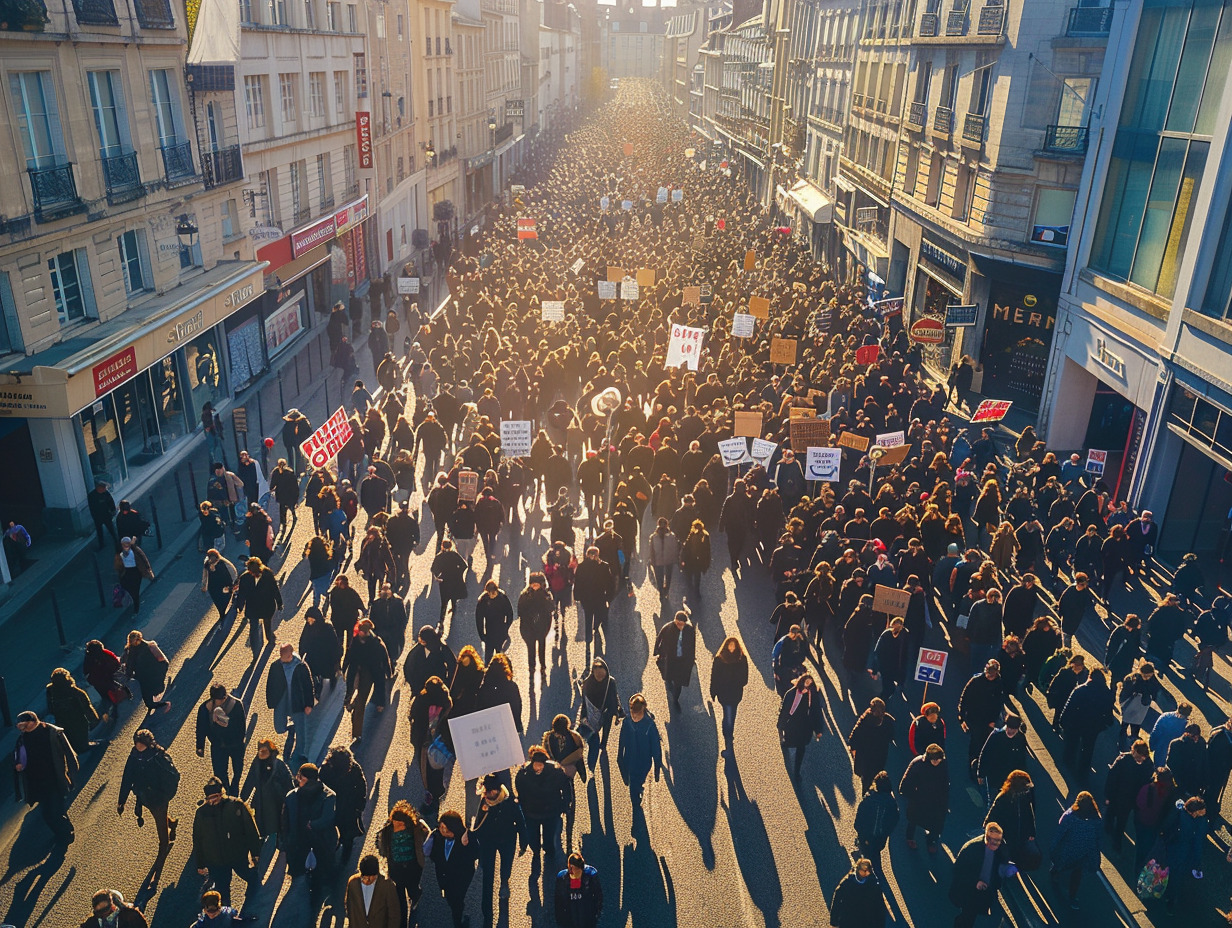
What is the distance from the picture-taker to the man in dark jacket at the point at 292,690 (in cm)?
1153

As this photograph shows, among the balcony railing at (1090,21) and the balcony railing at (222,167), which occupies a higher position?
the balcony railing at (1090,21)

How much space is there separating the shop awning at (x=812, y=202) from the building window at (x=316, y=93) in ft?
73.6

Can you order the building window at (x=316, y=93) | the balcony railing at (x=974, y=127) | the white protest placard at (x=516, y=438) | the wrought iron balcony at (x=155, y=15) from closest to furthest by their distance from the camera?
the white protest placard at (x=516, y=438)
the wrought iron balcony at (x=155, y=15)
the balcony railing at (x=974, y=127)
the building window at (x=316, y=93)

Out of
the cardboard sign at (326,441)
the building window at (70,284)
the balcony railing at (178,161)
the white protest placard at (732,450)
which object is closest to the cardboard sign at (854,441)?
the white protest placard at (732,450)

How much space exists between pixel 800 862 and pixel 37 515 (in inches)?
584

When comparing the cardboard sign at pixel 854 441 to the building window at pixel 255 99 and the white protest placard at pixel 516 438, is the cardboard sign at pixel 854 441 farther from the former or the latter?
the building window at pixel 255 99

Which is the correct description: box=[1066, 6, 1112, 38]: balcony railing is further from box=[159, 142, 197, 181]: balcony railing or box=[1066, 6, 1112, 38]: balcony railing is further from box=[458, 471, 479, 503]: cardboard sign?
box=[159, 142, 197, 181]: balcony railing

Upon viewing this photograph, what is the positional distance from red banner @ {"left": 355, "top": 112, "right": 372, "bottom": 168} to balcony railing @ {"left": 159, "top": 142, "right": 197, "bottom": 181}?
1647cm

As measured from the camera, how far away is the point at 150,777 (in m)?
9.94

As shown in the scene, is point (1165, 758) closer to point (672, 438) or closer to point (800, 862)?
point (800, 862)

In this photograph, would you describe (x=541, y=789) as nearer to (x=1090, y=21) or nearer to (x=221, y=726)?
(x=221, y=726)

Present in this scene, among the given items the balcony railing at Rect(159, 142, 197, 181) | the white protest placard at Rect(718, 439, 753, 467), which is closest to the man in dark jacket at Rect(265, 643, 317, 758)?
the white protest placard at Rect(718, 439, 753, 467)

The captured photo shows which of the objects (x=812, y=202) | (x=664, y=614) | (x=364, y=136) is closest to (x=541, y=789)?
(x=664, y=614)

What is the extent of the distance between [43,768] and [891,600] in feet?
32.1
